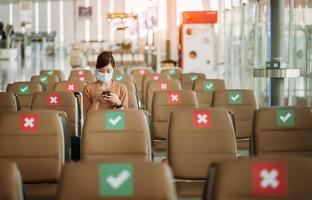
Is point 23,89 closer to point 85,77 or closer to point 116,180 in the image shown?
point 85,77

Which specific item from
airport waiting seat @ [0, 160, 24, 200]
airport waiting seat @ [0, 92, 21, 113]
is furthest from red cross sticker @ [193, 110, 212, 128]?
airport waiting seat @ [0, 92, 21, 113]

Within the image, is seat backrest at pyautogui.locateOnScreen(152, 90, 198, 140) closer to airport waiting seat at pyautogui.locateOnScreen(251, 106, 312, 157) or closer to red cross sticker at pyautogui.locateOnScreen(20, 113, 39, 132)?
airport waiting seat at pyautogui.locateOnScreen(251, 106, 312, 157)

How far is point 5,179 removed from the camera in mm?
3068

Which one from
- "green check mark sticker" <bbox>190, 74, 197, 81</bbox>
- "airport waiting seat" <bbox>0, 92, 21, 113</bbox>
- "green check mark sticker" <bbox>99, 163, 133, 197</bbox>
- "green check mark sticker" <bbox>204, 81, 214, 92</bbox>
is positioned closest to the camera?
"green check mark sticker" <bbox>99, 163, 133, 197</bbox>

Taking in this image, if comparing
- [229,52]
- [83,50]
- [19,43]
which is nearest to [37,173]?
[229,52]

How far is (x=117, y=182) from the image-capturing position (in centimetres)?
300

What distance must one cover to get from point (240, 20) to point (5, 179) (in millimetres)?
12339

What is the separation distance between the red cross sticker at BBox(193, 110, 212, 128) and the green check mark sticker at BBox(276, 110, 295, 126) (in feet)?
1.89

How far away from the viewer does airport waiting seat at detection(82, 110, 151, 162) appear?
16.1 ft

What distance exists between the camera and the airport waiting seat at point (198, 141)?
16.6ft

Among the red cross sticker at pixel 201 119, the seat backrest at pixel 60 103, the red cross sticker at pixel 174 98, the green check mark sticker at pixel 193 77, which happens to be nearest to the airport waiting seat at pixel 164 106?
the red cross sticker at pixel 174 98

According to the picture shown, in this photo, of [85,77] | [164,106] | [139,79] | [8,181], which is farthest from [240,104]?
[139,79]

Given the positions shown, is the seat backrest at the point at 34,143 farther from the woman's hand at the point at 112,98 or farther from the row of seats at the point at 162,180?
the row of seats at the point at 162,180

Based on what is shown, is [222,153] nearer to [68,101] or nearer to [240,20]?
[68,101]
